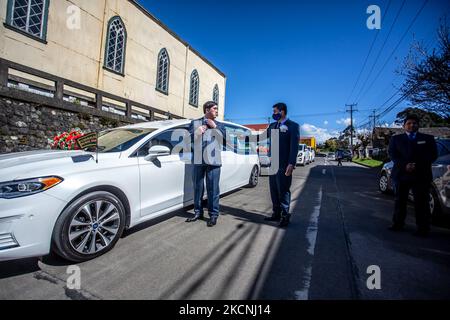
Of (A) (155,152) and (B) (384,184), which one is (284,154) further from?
(B) (384,184)

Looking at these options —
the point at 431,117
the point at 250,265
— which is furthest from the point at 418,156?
the point at 431,117

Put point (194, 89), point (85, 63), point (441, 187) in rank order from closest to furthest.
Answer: point (441, 187) < point (85, 63) < point (194, 89)

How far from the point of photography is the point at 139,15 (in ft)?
40.9

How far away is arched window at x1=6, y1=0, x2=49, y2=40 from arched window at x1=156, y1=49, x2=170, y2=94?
6417mm

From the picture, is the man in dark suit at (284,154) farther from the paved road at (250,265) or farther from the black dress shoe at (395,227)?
the black dress shoe at (395,227)

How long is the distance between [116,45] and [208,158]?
11.3m

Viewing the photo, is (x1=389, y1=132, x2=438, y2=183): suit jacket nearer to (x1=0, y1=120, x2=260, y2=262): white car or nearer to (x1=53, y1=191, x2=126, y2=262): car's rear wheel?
(x1=0, y1=120, x2=260, y2=262): white car

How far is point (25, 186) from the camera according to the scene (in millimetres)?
1958

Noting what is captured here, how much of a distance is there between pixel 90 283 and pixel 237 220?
225 centimetres

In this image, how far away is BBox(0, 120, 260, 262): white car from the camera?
6.29 ft

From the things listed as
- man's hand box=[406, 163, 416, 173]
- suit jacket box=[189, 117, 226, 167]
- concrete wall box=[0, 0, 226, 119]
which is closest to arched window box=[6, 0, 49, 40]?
concrete wall box=[0, 0, 226, 119]

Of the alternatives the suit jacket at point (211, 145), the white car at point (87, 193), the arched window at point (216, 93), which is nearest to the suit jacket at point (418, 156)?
the suit jacket at point (211, 145)

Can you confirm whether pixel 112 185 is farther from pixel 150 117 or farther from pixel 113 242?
pixel 150 117
